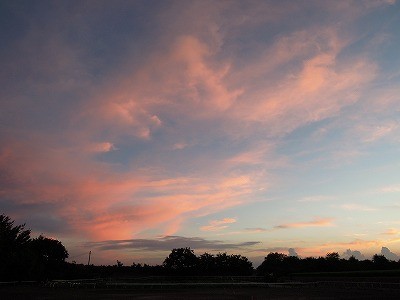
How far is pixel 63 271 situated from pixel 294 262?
7801cm

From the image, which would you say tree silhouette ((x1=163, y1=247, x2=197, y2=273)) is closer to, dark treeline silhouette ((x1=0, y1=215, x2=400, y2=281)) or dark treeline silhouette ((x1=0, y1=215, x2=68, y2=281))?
dark treeline silhouette ((x1=0, y1=215, x2=400, y2=281))

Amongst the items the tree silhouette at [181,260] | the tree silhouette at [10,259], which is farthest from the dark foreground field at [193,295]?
the tree silhouette at [181,260]

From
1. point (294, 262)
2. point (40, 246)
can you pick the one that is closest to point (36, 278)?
point (40, 246)

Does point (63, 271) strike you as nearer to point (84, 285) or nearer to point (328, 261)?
point (84, 285)

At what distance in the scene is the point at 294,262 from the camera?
122875mm

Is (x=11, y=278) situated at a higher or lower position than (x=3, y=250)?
lower

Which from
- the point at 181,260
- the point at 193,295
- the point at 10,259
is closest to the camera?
the point at 193,295

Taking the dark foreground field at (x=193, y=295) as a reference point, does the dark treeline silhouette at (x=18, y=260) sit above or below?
above

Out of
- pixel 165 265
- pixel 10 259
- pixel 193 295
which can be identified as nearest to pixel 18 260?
pixel 10 259

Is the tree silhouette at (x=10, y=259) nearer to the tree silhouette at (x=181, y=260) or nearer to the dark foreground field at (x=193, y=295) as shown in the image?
the dark foreground field at (x=193, y=295)

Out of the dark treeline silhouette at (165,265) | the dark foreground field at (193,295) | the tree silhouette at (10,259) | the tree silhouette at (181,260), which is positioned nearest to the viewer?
the dark foreground field at (193,295)

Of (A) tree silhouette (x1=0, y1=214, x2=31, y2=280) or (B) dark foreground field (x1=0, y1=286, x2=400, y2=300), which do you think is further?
(A) tree silhouette (x1=0, y1=214, x2=31, y2=280)

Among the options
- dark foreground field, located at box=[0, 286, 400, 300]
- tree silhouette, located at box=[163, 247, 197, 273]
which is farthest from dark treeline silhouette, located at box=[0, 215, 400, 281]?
dark foreground field, located at box=[0, 286, 400, 300]

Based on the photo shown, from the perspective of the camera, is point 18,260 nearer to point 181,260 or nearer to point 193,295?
point 193,295
